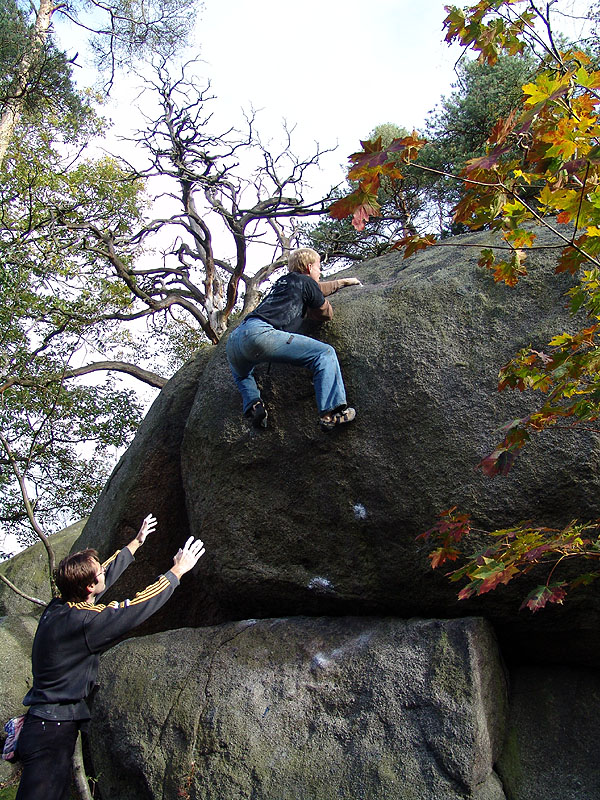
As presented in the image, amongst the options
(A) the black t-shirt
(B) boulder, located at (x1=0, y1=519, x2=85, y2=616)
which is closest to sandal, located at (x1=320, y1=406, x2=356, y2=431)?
(A) the black t-shirt

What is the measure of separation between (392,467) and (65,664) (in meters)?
2.42

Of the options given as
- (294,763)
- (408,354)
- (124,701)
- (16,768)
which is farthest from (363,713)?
(16,768)

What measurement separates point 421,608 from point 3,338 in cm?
907

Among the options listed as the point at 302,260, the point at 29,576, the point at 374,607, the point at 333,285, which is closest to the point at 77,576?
→ the point at 374,607

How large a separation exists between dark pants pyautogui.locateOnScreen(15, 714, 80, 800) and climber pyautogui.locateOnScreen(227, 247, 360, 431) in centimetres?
248

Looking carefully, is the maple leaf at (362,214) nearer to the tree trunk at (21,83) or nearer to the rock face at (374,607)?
the rock face at (374,607)

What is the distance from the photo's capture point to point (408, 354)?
4.75m

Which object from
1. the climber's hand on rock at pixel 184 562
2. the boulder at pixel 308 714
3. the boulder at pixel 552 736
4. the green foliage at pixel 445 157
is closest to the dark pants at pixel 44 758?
the climber's hand on rock at pixel 184 562

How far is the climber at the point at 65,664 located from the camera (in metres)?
3.36

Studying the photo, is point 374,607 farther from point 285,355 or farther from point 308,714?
point 285,355

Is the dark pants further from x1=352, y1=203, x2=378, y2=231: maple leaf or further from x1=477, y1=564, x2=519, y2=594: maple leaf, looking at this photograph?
x1=352, y1=203, x2=378, y2=231: maple leaf

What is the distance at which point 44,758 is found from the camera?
3359 millimetres

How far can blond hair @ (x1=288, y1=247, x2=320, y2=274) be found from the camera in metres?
5.31

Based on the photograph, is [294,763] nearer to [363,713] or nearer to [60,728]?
[363,713]
